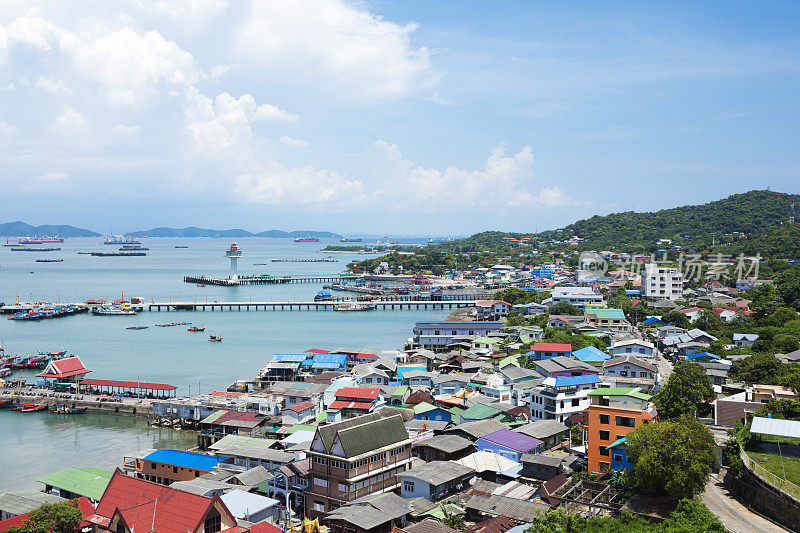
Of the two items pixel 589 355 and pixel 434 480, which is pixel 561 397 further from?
pixel 589 355

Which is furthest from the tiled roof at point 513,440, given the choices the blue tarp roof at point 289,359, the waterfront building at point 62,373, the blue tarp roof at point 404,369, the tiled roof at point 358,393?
the waterfront building at point 62,373

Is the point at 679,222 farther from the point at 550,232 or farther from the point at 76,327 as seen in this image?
the point at 76,327

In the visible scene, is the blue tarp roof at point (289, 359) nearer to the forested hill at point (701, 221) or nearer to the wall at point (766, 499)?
the wall at point (766, 499)

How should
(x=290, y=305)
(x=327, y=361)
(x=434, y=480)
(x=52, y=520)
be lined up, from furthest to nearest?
1. (x=290, y=305)
2. (x=327, y=361)
3. (x=434, y=480)
4. (x=52, y=520)

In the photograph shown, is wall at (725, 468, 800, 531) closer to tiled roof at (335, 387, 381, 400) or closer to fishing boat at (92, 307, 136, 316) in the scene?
tiled roof at (335, 387, 381, 400)

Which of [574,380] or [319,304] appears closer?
[574,380]

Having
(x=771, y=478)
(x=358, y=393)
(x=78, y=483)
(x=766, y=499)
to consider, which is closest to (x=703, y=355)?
(x=358, y=393)
